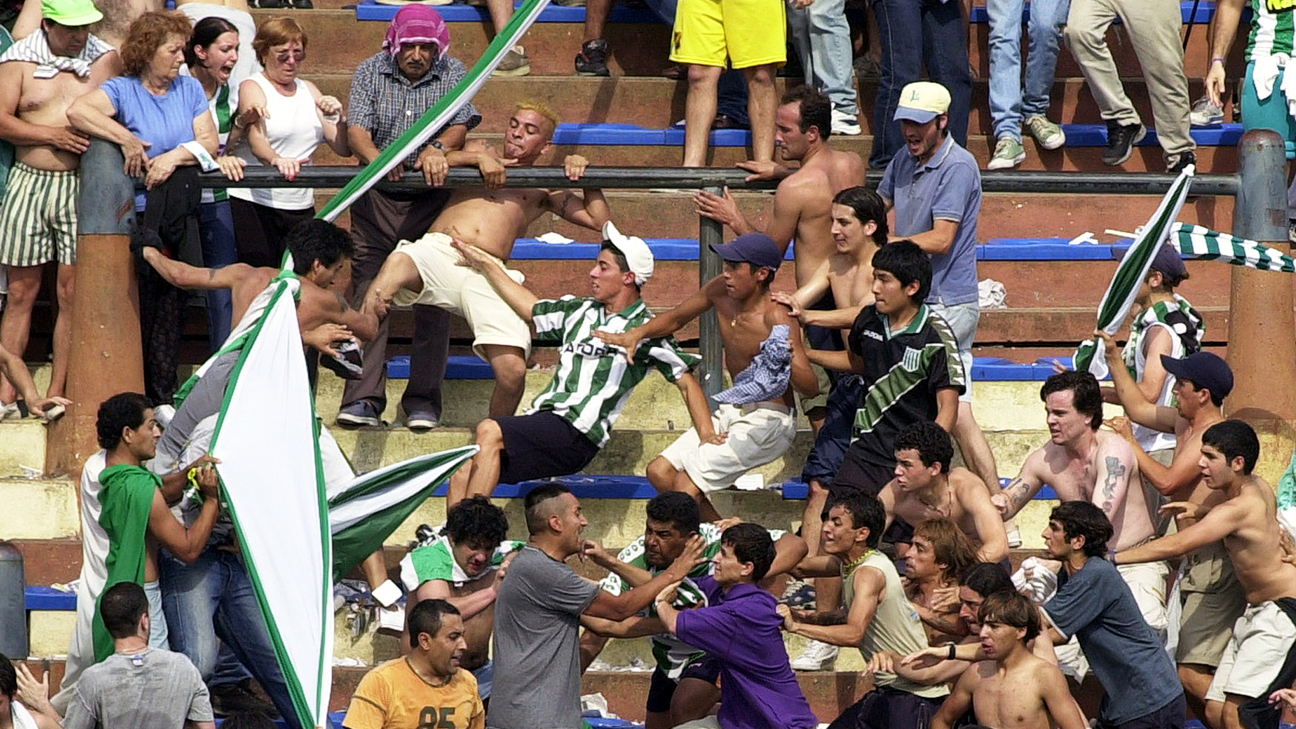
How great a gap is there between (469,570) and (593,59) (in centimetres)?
499

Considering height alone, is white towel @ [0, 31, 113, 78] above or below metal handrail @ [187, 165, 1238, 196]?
above

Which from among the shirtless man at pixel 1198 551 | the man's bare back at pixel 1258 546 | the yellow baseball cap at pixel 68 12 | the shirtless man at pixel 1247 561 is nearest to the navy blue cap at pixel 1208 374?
the shirtless man at pixel 1198 551

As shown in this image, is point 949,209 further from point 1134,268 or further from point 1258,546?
point 1258,546

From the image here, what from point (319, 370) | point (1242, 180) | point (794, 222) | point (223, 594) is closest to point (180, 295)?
point (319, 370)

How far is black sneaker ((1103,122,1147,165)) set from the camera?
41.8 ft

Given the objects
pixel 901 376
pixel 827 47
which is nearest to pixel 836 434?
pixel 901 376

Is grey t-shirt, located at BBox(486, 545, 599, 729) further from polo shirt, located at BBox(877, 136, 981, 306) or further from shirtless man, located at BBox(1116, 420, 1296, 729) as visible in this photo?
polo shirt, located at BBox(877, 136, 981, 306)

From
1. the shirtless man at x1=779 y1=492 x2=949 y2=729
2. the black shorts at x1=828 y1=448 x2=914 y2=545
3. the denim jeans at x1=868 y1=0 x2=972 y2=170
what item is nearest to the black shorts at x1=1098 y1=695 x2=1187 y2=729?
the shirtless man at x1=779 y1=492 x2=949 y2=729

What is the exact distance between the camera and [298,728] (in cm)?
902

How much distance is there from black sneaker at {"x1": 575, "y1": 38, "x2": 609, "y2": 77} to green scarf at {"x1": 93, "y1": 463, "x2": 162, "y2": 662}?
17.3 ft

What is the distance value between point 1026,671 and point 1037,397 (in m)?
2.75

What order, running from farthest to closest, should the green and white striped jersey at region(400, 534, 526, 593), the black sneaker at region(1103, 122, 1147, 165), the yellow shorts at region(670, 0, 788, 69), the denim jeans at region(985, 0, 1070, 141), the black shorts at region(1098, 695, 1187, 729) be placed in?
the black sneaker at region(1103, 122, 1147, 165), the denim jeans at region(985, 0, 1070, 141), the yellow shorts at region(670, 0, 788, 69), the green and white striped jersey at region(400, 534, 526, 593), the black shorts at region(1098, 695, 1187, 729)

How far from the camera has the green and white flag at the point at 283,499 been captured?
835 centimetres

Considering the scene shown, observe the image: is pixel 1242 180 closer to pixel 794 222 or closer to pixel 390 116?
pixel 794 222
